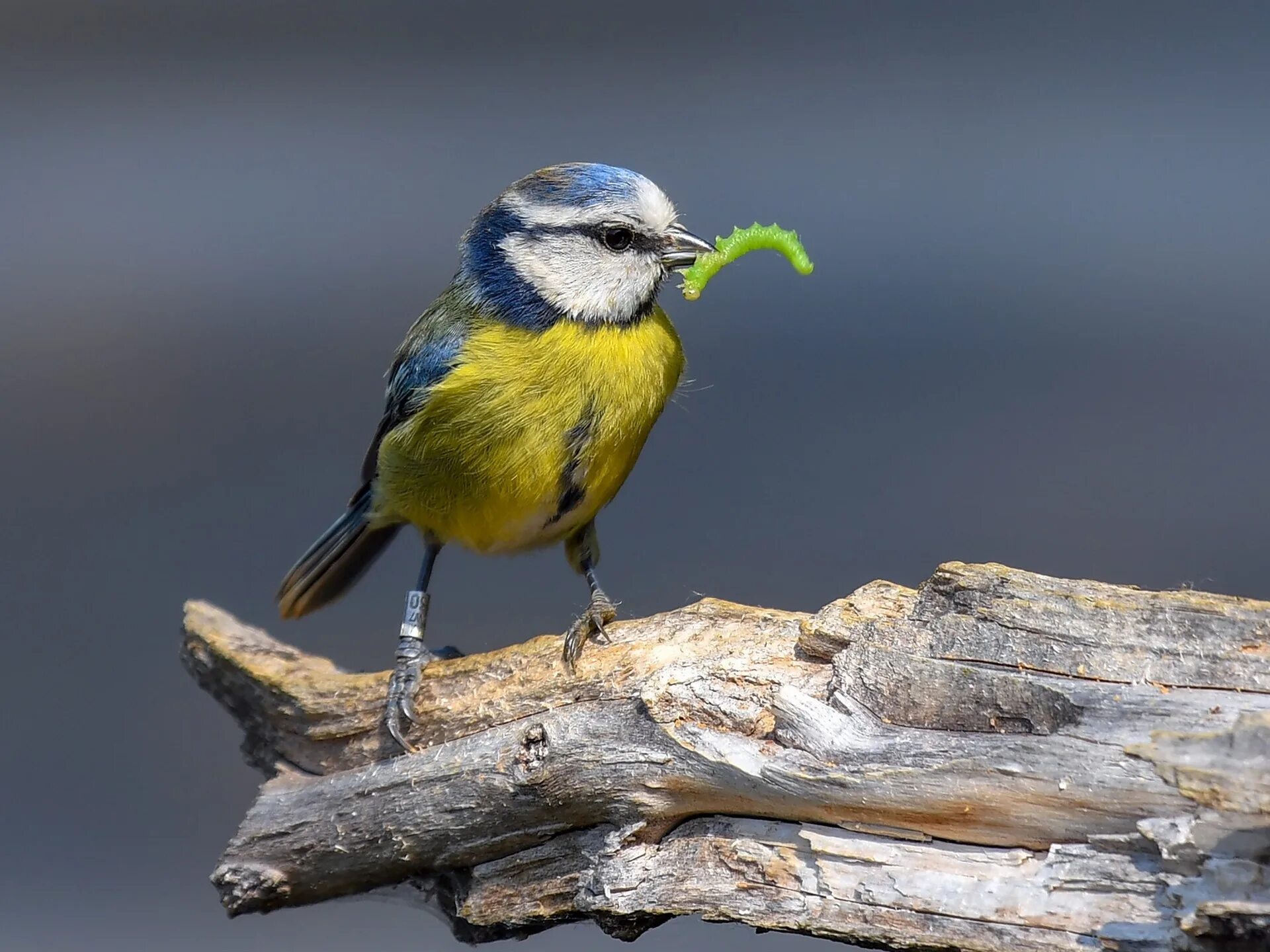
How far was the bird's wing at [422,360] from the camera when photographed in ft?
7.94

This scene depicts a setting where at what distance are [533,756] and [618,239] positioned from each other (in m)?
1.07

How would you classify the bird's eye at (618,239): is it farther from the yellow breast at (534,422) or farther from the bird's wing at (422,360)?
the bird's wing at (422,360)

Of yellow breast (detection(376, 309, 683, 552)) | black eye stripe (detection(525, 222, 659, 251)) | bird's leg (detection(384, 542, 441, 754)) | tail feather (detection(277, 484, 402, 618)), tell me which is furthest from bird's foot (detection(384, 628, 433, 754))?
black eye stripe (detection(525, 222, 659, 251))

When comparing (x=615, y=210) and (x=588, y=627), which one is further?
(x=615, y=210)

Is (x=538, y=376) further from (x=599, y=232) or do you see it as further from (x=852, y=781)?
(x=852, y=781)

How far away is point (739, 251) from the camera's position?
2.44 meters

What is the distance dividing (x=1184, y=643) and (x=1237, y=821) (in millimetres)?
299

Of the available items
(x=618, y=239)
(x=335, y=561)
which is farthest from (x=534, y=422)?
(x=335, y=561)

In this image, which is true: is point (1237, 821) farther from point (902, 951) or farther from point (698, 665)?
point (698, 665)

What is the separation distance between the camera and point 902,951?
1678mm

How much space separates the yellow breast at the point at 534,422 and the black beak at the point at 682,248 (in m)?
A: 0.13

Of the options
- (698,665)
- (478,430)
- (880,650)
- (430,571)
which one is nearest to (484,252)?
(478,430)

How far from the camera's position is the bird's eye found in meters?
2.41

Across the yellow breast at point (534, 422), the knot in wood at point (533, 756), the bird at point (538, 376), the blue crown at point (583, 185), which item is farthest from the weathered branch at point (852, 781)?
the blue crown at point (583, 185)
